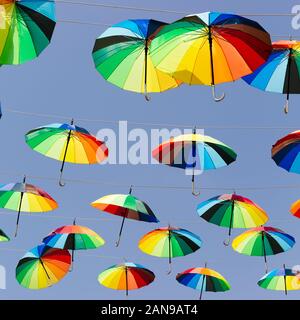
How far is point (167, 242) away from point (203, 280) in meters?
1.67

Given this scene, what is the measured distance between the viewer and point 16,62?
263 inches

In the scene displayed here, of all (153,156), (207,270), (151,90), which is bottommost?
(207,270)

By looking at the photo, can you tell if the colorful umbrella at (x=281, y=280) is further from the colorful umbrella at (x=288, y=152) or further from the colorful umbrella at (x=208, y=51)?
the colorful umbrella at (x=208, y=51)

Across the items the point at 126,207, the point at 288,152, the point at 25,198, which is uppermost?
the point at 288,152

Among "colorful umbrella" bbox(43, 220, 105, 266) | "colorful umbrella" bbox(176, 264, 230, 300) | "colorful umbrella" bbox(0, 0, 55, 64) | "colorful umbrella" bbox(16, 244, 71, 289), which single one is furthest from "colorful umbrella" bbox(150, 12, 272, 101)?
"colorful umbrella" bbox(176, 264, 230, 300)

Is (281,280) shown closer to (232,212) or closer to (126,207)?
(232,212)

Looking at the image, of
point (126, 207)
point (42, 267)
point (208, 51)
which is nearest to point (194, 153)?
point (126, 207)

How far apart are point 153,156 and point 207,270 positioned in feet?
15.3

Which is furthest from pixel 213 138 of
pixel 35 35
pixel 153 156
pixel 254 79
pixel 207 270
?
pixel 207 270

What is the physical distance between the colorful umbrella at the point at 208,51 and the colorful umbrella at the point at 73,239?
5336 millimetres

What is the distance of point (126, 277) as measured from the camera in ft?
42.4

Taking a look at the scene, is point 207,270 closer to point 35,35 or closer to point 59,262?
point 59,262

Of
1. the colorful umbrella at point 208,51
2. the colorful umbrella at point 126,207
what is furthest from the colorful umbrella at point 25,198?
the colorful umbrella at point 208,51

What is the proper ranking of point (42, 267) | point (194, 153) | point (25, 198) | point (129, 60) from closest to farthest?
point (129, 60), point (194, 153), point (25, 198), point (42, 267)
